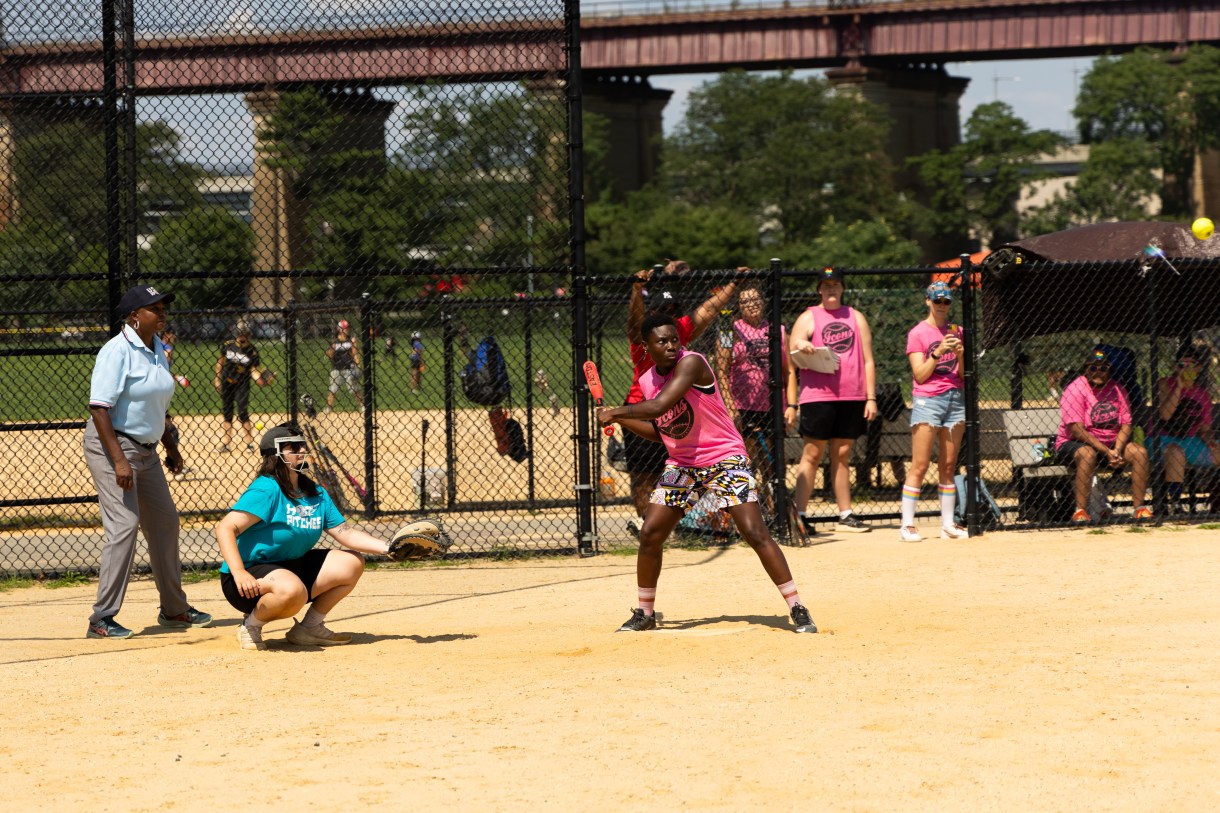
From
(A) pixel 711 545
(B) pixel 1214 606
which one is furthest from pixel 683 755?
(A) pixel 711 545

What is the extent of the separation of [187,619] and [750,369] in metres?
4.82

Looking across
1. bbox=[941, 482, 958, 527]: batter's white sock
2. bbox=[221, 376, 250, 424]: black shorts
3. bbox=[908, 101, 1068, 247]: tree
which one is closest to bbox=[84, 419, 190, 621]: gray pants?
bbox=[941, 482, 958, 527]: batter's white sock

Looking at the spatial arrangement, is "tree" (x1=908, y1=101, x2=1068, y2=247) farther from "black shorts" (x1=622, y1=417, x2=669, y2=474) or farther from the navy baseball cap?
the navy baseball cap

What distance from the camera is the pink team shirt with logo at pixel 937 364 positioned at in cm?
1161

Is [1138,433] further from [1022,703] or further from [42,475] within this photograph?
[42,475]

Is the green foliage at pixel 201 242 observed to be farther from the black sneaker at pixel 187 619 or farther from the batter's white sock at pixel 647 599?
the batter's white sock at pixel 647 599

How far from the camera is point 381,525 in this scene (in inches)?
499

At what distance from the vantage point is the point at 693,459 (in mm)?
7957

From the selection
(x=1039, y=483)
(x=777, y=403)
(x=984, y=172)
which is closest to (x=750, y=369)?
(x=777, y=403)

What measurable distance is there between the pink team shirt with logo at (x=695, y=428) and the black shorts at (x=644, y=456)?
2.88 m

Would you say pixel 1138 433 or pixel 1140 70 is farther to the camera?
pixel 1140 70

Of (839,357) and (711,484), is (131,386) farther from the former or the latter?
(839,357)

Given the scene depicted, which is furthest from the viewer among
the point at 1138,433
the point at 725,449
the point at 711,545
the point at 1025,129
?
the point at 1025,129

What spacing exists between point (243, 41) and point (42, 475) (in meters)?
8.31
